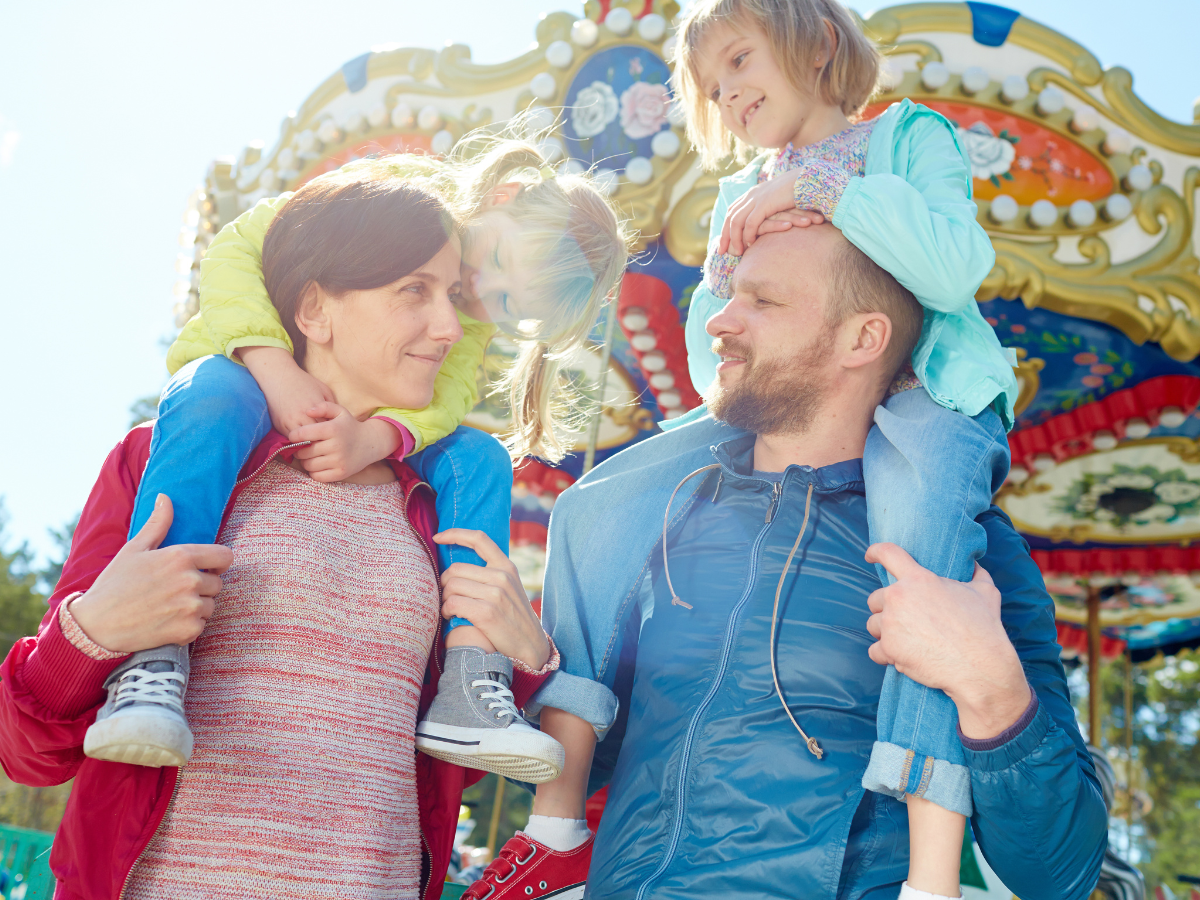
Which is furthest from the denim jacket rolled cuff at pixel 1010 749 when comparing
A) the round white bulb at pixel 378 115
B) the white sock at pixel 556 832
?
the round white bulb at pixel 378 115

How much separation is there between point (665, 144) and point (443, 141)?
778mm

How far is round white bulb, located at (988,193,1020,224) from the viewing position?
315 centimetres

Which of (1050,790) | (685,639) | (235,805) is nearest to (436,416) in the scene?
(685,639)

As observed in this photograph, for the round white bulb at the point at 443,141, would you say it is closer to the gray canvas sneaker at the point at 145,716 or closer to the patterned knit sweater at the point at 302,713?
the patterned knit sweater at the point at 302,713

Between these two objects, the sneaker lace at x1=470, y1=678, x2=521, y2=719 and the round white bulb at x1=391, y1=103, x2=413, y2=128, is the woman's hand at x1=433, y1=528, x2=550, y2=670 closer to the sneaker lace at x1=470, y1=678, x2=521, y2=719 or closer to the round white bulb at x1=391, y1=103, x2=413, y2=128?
the sneaker lace at x1=470, y1=678, x2=521, y2=719

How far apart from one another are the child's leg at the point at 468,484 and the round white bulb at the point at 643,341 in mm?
2410

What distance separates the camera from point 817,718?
1.57 m

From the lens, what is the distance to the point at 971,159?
10.4 ft

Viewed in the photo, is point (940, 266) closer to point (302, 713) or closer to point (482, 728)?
point (482, 728)

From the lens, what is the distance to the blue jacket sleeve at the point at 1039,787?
4.58 ft

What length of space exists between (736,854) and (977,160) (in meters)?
2.46

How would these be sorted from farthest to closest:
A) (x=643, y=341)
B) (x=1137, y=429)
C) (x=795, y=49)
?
1. (x=1137, y=429)
2. (x=643, y=341)
3. (x=795, y=49)

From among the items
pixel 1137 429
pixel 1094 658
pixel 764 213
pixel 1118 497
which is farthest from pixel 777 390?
pixel 1094 658

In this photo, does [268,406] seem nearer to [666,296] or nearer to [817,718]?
[817,718]
